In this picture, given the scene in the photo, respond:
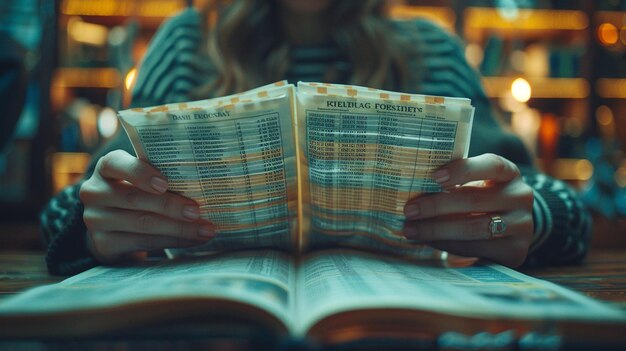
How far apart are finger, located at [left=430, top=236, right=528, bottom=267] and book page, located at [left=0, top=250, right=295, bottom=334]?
193mm

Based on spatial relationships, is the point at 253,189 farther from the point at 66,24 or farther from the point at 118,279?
the point at 66,24

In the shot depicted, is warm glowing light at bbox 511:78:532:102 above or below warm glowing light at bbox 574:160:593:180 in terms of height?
above

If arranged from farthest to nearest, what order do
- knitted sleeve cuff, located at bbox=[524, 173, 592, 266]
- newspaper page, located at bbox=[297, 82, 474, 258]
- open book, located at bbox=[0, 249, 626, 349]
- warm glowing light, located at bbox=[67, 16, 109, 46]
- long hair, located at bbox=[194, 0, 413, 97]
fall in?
warm glowing light, located at bbox=[67, 16, 109, 46], long hair, located at bbox=[194, 0, 413, 97], knitted sleeve cuff, located at bbox=[524, 173, 592, 266], newspaper page, located at bbox=[297, 82, 474, 258], open book, located at bbox=[0, 249, 626, 349]

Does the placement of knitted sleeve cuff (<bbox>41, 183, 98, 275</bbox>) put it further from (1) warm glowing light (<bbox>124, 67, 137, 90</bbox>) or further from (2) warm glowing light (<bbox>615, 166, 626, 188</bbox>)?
(2) warm glowing light (<bbox>615, 166, 626, 188</bbox>)

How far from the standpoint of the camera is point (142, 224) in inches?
20.1

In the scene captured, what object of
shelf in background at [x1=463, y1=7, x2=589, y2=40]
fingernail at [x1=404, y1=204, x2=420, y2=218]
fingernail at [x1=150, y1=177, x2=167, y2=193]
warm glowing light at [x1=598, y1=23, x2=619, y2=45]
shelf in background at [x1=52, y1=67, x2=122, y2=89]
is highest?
shelf in background at [x1=463, y1=7, x2=589, y2=40]

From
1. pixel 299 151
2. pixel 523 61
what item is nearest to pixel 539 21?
pixel 523 61

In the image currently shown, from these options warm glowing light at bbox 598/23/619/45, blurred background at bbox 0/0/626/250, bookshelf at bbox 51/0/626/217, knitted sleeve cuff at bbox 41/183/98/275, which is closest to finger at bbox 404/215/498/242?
knitted sleeve cuff at bbox 41/183/98/275

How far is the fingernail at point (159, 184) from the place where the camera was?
1.58 ft

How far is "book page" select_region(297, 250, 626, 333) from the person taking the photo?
0.30 m

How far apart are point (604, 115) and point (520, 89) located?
46 centimetres

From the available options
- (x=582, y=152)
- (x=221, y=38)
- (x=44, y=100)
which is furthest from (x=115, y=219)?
(x=582, y=152)

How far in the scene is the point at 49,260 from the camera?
1.86ft

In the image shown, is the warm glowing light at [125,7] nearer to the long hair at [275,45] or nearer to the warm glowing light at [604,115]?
the long hair at [275,45]
